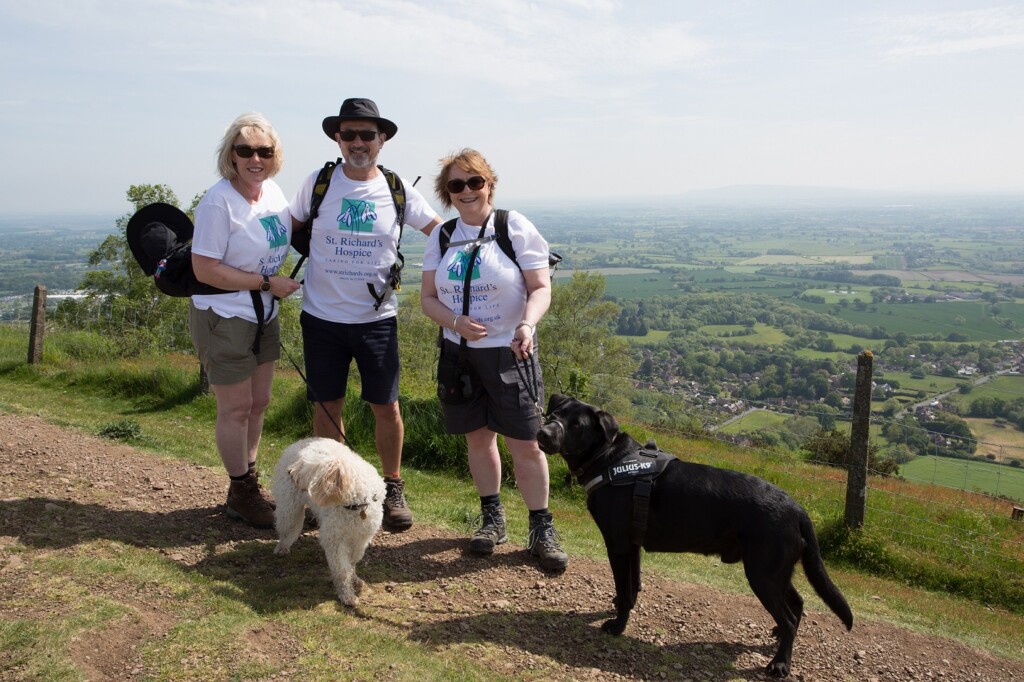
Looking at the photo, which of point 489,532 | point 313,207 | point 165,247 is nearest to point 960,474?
point 489,532

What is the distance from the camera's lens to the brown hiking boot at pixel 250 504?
4.62 m

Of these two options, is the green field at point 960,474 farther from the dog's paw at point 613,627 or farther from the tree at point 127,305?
the tree at point 127,305

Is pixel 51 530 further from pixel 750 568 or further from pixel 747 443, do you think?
pixel 747 443

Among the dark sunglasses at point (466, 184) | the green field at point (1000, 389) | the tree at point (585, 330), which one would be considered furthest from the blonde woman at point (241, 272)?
the tree at point (585, 330)

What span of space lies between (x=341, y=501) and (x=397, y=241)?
1.69m

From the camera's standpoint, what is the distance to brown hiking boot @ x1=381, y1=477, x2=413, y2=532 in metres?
4.86

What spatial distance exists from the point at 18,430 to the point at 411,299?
21489 millimetres

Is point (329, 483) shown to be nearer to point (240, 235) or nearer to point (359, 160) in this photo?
point (240, 235)

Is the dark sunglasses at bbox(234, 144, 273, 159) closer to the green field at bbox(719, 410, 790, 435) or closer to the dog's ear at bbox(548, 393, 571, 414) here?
the dog's ear at bbox(548, 393, 571, 414)

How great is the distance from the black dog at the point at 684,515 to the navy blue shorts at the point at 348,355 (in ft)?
4.08

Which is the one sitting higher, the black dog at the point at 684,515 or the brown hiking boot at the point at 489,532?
the black dog at the point at 684,515

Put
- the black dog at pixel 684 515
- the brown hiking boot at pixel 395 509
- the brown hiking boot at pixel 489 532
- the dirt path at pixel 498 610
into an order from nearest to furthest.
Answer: the black dog at pixel 684 515 → the dirt path at pixel 498 610 → the brown hiking boot at pixel 489 532 → the brown hiking boot at pixel 395 509

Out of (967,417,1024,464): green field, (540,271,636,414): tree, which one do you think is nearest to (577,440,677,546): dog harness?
(967,417,1024,464): green field

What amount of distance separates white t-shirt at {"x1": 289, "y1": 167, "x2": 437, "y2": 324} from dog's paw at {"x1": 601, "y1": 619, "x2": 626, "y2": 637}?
2.29 metres
